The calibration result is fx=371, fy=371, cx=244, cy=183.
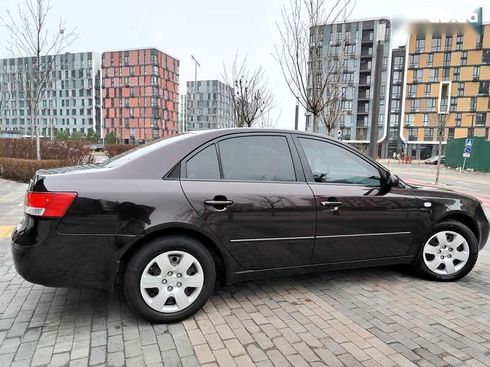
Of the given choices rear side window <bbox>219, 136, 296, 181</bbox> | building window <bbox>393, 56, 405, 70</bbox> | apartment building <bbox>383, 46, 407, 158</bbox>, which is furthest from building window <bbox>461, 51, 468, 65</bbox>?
rear side window <bbox>219, 136, 296, 181</bbox>

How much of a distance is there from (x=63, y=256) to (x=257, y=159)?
176 cm

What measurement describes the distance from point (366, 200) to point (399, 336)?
1243 mm

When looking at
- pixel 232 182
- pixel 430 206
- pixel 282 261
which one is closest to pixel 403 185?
pixel 430 206

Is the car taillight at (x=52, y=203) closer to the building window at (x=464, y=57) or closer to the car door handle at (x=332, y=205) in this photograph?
the car door handle at (x=332, y=205)

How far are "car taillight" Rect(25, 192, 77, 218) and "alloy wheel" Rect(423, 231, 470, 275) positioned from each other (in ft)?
11.6

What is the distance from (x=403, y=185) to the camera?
3906 millimetres

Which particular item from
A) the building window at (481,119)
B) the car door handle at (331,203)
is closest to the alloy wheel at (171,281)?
the car door handle at (331,203)

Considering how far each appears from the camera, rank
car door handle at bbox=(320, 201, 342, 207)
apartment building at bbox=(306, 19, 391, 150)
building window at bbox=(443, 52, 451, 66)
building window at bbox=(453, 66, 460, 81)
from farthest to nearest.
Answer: building window at bbox=(453, 66, 460, 81)
building window at bbox=(443, 52, 451, 66)
apartment building at bbox=(306, 19, 391, 150)
car door handle at bbox=(320, 201, 342, 207)

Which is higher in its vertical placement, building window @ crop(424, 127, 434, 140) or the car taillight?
building window @ crop(424, 127, 434, 140)

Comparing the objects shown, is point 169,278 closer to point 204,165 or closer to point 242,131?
point 204,165

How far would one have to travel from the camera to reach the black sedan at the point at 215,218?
2.77 meters

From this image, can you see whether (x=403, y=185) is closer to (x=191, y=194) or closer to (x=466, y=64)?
(x=191, y=194)

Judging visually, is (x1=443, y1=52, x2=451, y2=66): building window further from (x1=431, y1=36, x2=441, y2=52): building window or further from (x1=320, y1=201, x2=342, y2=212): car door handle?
(x1=320, y1=201, x2=342, y2=212): car door handle

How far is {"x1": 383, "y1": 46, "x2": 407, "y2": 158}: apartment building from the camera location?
72.8m
